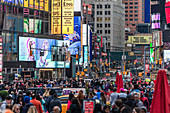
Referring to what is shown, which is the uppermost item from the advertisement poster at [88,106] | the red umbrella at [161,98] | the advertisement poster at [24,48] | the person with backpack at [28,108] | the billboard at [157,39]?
the billboard at [157,39]

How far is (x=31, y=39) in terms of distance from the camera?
79.2 metres

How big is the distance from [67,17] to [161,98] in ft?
174

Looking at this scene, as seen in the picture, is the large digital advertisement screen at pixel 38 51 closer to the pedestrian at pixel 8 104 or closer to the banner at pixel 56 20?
the banner at pixel 56 20

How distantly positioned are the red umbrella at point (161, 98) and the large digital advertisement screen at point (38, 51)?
209ft

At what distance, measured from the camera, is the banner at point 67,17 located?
207ft

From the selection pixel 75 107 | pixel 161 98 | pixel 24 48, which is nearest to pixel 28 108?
pixel 75 107

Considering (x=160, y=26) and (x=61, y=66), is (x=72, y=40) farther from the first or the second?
(x=160, y=26)

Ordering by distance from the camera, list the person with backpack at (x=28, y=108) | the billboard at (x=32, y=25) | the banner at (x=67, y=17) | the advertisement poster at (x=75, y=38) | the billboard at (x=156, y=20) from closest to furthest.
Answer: the person with backpack at (x=28, y=108) < the banner at (x=67, y=17) < the billboard at (x=32, y=25) < the advertisement poster at (x=75, y=38) < the billboard at (x=156, y=20)

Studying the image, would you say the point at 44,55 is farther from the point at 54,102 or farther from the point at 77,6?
the point at 54,102

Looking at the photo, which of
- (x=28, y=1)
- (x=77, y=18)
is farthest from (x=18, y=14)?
(x=77, y=18)

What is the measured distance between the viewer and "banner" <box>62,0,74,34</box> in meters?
63.2

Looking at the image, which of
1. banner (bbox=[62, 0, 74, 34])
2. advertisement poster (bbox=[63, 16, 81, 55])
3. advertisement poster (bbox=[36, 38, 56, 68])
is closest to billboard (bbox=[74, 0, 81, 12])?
advertisement poster (bbox=[63, 16, 81, 55])

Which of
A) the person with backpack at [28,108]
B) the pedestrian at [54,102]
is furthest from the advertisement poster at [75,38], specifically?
the person with backpack at [28,108]

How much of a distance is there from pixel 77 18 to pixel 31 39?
2713cm
